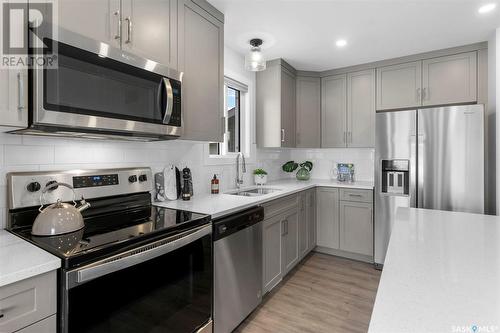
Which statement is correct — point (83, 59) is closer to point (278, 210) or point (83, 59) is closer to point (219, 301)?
point (219, 301)

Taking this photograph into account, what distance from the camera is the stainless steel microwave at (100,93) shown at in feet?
3.47

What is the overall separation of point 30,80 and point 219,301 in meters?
1.53

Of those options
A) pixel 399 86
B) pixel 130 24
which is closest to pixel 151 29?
pixel 130 24

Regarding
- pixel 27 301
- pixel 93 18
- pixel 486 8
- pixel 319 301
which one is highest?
pixel 486 8

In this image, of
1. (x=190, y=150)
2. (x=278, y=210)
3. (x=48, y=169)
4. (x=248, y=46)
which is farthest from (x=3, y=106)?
(x=248, y=46)

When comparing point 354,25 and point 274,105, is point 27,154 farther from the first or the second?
point 354,25

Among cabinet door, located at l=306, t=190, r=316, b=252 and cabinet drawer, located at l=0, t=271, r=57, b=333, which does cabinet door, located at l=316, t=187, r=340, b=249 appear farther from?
cabinet drawer, located at l=0, t=271, r=57, b=333

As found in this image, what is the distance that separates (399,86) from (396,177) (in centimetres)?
119

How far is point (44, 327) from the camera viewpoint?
0.88 metres

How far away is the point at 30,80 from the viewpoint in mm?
1038

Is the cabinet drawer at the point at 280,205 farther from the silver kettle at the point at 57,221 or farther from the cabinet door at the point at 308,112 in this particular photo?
the silver kettle at the point at 57,221

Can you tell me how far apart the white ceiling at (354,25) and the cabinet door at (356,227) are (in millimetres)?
1822

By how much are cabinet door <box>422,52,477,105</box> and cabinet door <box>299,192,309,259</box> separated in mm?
1851

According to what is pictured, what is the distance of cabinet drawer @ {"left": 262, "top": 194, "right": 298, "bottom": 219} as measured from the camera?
7.42ft
